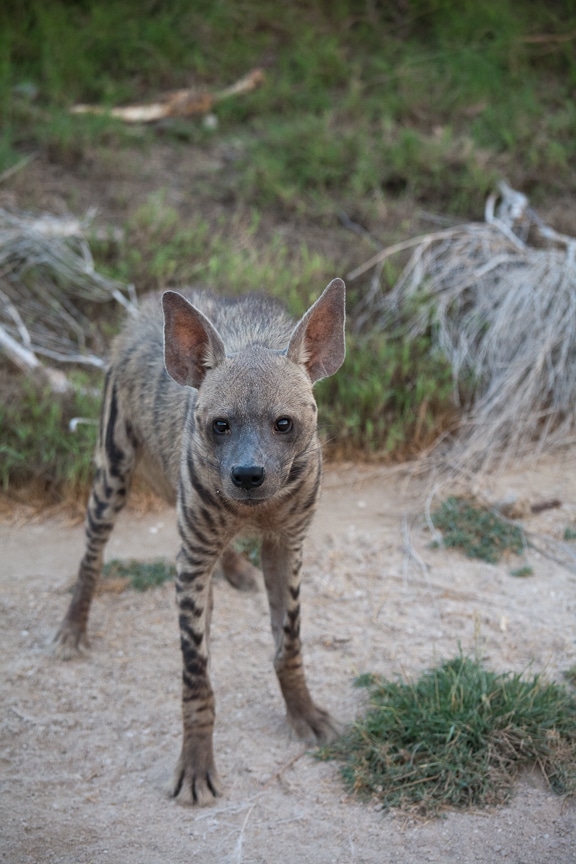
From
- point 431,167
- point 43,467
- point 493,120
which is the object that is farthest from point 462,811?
point 493,120

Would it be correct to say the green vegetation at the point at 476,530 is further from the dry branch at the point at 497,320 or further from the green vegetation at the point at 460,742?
the green vegetation at the point at 460,742

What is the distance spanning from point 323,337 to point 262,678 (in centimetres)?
147

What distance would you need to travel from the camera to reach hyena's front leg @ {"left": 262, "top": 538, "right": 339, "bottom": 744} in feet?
11.8

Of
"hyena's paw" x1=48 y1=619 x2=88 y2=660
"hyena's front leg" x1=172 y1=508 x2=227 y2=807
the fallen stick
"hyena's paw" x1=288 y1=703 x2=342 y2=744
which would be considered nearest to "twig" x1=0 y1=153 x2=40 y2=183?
the fallen stick

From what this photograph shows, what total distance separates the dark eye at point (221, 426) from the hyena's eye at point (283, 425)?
141 mm

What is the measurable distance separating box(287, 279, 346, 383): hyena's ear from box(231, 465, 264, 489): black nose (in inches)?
18.2

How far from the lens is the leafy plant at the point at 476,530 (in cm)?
467

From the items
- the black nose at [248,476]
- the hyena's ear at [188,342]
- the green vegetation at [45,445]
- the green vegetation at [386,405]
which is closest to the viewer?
the black nose at [248,476]

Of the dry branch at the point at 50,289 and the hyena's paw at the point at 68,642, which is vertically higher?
the dry branch at the point at 50,289

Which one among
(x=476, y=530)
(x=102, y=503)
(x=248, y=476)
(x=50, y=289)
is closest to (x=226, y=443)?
(x=248, y=476)

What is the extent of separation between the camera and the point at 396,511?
16.6 feet

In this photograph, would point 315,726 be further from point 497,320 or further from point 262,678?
point 497,320

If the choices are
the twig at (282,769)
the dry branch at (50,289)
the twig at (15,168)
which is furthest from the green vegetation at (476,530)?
the twig at (15,168)

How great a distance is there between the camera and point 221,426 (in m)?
3.02
